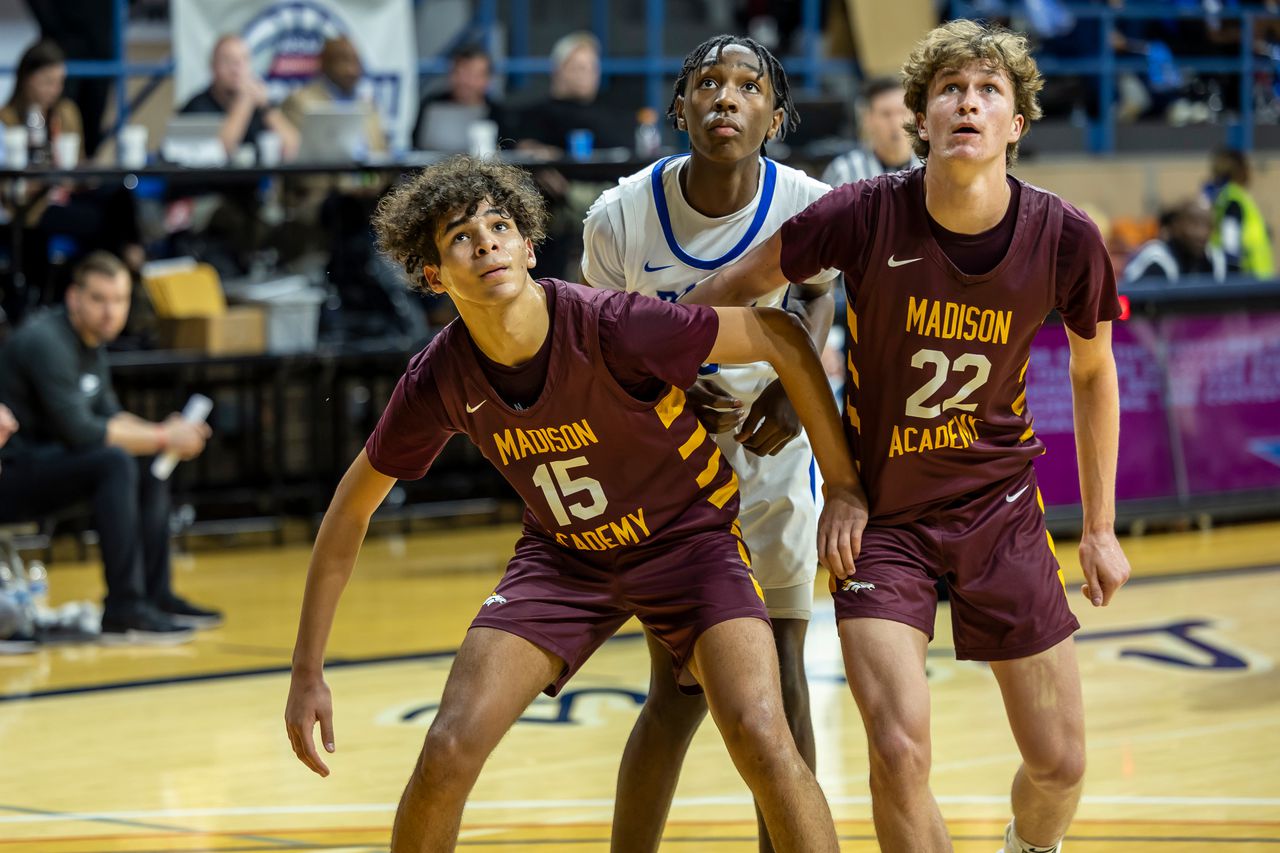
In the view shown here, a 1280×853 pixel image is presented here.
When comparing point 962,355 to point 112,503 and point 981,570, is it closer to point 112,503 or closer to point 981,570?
point 981,570

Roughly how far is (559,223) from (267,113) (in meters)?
1.75

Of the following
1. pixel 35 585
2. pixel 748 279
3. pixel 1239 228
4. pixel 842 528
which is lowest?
Answer: pixel 35 585

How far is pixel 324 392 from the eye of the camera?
11164mm

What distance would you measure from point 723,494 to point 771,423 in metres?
0.25

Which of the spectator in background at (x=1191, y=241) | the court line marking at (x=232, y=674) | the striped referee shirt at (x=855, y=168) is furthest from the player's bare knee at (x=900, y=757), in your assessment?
the spectator in background at (x=1191, y=241)

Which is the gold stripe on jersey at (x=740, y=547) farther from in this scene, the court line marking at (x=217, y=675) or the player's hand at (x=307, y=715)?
the court line marking at (x=217, y=675)

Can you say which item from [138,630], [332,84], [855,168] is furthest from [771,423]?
[332,84]

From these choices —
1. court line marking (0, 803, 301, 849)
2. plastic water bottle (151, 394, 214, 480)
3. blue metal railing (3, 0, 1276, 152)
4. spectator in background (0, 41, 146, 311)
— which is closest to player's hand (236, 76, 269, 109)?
spectator in background (0, 41, 146, 311)

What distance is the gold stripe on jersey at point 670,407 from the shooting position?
4.29m

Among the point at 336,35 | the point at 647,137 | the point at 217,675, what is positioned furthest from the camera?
the point at 336,35

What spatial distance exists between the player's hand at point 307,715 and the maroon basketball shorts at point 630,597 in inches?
13.9

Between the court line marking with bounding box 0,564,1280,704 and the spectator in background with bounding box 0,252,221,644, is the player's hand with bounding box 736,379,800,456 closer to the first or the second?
the court line marking with bounding box 0,564,1280,704

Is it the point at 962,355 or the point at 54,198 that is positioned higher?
the point at 962,355

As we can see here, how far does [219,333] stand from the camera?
10.6 m
